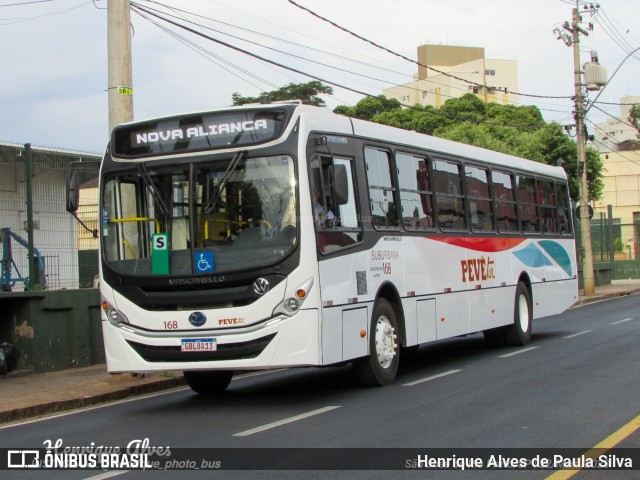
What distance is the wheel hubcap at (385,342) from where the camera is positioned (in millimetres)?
11438

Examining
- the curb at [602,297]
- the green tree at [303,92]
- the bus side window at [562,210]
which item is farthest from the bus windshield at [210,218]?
the green tree at [303,92]

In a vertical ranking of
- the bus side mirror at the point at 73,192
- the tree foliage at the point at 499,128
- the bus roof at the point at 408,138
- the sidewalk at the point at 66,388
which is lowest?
the sidewalk at the point at 66,388

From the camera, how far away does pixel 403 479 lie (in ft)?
21.7

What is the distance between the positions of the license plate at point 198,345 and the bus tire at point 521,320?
777cm

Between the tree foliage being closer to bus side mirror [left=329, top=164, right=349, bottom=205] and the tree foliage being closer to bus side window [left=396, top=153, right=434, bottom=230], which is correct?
bus side window [left=396, top=153, right=434, bottom=230]

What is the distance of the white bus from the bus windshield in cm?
1

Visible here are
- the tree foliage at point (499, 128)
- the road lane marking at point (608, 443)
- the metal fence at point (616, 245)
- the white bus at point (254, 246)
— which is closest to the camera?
the road lane marking at point (608, 443)

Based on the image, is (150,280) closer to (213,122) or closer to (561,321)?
(213,122)

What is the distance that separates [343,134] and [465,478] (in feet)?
18.2

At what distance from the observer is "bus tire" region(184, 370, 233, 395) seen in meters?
11.9

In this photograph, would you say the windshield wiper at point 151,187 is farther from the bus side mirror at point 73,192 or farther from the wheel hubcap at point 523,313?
the wheel hubcap at point 523,313

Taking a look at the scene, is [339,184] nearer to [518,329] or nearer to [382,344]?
[382,344]

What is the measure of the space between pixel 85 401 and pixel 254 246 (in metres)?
3.44

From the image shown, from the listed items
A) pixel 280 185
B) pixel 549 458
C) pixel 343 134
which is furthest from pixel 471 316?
pixel 549 458
